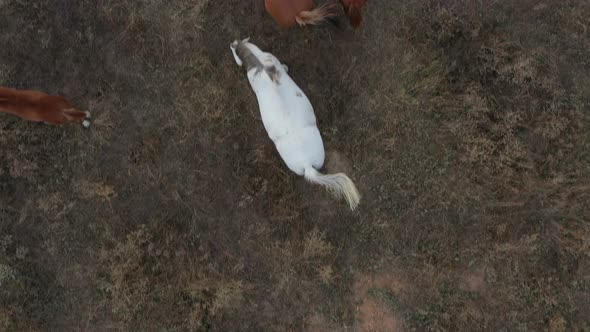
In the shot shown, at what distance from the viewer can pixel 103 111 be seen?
5.72 m

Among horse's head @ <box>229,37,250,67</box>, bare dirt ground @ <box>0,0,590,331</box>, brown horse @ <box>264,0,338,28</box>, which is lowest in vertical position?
bare dirt ground @ <box>0,0,590,331</box>

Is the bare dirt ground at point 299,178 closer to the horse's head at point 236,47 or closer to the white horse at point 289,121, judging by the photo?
the horse's head at point 236,47

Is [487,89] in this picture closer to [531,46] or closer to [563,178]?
[531,46]

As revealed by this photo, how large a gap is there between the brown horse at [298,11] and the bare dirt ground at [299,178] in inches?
11.6

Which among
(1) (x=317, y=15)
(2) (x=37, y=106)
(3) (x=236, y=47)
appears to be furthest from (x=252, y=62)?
(2) (x=37, y=106)

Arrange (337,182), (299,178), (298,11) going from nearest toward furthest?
(337,182), (298,11), (299,178)

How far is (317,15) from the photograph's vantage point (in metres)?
5.31

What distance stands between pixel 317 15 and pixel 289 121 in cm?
119

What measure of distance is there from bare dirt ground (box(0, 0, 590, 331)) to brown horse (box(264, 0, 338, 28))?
296 mm

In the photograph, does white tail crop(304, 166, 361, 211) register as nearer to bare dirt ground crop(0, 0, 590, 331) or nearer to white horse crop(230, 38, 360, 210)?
white horse crop(230, 38, 360, 210)

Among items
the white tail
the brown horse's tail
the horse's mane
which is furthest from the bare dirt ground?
the white tail

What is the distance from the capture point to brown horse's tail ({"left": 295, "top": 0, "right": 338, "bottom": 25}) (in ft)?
17.4

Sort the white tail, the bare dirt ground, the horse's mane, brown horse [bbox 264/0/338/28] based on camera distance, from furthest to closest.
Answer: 1. the bare dirt ground
2. brown horse [bbox 264/0/338/28]
3. the horse's mane
4. the white tail

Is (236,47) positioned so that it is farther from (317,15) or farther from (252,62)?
(317,15)
